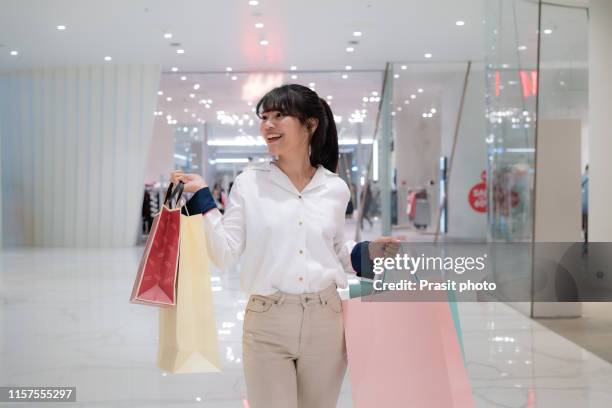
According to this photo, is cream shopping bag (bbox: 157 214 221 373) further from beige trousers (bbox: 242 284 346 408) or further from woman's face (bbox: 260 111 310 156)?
woman's face (bbox: 260 111 310 156)

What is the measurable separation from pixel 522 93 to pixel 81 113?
11306 millimetres

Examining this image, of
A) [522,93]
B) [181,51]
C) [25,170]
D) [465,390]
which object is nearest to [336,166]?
[465,390]

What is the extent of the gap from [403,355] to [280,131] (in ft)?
2.29

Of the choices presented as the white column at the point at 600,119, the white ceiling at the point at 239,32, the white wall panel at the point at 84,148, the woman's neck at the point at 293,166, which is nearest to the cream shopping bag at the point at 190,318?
the woman's neck at the point at 293,166

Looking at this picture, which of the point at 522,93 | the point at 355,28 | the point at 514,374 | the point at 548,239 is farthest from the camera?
the point at 355,28

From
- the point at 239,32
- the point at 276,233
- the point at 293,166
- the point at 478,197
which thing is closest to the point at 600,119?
the point at 293,166

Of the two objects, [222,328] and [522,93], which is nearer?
[222,328]

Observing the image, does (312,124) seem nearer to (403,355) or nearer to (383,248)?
(383,248)

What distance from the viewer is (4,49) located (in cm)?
1279

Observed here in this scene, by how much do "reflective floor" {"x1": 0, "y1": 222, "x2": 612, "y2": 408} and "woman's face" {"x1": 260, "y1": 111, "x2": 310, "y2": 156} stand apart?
1959mm

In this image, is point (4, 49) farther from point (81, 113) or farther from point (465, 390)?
point (465, 390)

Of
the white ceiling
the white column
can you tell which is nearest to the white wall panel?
the white ceiling

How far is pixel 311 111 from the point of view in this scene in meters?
1.88

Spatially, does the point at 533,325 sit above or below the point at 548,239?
below
